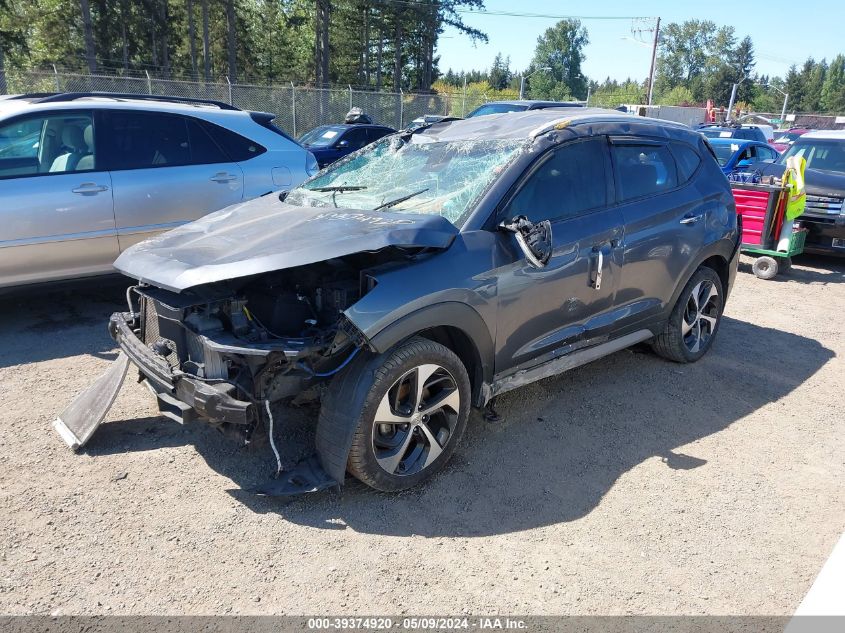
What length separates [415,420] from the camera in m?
3.34

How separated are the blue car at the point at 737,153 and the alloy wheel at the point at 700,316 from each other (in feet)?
26.7

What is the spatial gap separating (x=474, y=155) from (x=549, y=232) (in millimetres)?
811

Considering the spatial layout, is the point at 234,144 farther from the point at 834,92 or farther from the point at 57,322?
the point at 834,92

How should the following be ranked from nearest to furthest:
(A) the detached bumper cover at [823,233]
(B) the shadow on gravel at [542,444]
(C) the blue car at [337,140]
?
(B) the shadow on gravel at [542,444], (A) the detached bumper cover at [823,233], (C) the blue car at [337,140]

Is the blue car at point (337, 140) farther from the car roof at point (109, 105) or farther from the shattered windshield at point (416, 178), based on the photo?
the shattered windshield at point (416, 178)

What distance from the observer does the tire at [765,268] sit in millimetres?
8438

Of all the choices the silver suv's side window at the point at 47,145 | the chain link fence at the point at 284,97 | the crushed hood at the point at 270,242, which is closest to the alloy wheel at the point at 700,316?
the crushed hood at the point at 270,242

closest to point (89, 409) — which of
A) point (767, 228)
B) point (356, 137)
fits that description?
point (767, 228)

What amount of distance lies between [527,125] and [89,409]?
128 inches

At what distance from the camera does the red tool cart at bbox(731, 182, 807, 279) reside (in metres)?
8.36

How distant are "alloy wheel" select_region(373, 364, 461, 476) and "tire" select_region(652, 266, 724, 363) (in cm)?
239

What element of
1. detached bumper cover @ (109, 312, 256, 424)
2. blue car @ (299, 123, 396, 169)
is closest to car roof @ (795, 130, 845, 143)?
blue car @ (299, 123, 396, 169)

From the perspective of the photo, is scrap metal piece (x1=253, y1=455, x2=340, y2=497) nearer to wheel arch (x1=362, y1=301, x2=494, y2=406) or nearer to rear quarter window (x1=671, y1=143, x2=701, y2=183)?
wheel arch (x1=362, y1=301, x2=494, y2=406)

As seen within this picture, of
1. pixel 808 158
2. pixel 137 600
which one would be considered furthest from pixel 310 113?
pixel 137 600
